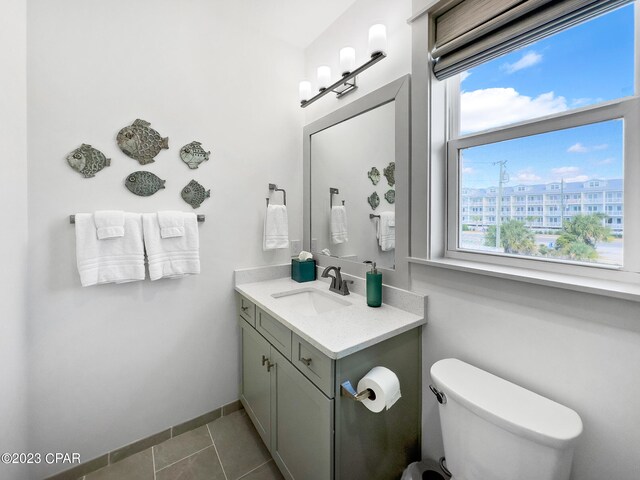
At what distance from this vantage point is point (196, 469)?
146cm

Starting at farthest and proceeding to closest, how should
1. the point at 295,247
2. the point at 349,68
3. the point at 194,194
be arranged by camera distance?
the point at 295,247 → the point at 194,194 → the point at 349,68

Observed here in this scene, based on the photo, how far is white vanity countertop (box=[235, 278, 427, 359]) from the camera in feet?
3.44

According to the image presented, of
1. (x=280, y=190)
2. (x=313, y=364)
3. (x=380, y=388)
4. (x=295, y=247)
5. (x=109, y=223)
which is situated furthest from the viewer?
(x=295, y=247)

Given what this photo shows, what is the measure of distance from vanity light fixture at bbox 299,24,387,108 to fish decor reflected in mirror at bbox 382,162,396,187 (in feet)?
1.66

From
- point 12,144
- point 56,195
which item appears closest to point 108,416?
point 56,195

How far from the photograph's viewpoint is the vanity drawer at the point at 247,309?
1645mm

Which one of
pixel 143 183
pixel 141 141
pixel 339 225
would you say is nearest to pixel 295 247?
pixel 339 225

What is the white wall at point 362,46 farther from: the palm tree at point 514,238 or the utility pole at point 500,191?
the palm tree at point 514,238

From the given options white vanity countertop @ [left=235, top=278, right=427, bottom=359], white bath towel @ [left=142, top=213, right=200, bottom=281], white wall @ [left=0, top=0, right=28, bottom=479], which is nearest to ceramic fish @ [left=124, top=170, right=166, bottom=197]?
white bath towel @ [left=142, top=213, right=200, bottom=281]

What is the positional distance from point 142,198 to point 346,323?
1268mm

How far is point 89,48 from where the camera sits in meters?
1.39

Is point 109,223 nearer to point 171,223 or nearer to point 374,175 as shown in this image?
point 171,223

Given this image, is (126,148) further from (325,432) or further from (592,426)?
(592,426)

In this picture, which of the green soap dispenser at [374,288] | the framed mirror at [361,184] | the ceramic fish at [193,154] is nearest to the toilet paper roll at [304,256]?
the framed mirror at [361,184]
